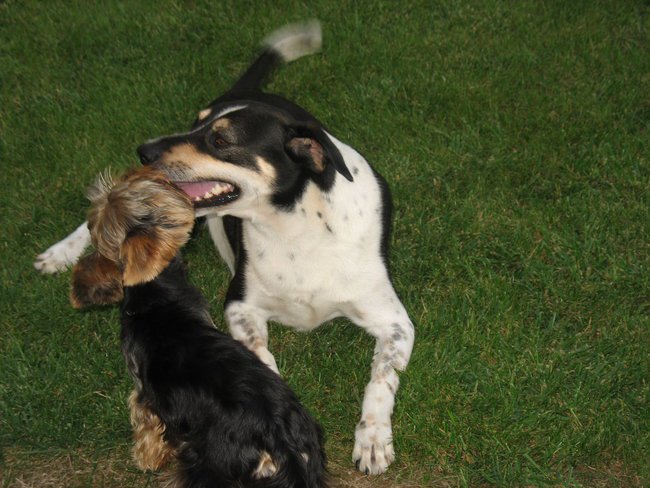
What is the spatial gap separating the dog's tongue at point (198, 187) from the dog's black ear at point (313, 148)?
19.1 inches

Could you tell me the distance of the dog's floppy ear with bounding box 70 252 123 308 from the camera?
3.59 metres

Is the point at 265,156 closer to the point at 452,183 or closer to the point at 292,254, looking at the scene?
the point at 292,254

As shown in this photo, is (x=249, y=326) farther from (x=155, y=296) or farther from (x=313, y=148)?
(x=313, y=148)

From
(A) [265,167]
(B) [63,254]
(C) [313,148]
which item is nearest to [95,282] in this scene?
(A) [265,167]

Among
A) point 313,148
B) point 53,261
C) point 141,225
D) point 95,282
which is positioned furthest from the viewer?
point 53,261

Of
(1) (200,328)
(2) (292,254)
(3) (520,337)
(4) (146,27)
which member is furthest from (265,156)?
(4) (146,27)

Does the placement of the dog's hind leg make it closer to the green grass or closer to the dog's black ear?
the green grass

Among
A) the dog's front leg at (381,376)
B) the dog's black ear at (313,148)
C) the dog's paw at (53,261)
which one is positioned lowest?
the dog's paw at (53,261)

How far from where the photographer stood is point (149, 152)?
4.06 m

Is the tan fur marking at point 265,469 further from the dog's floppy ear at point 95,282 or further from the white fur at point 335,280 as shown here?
the dog's floppy ear at point 95,282

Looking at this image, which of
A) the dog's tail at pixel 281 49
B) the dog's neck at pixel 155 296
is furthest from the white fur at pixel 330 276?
the dog's tail at pixel 281 49

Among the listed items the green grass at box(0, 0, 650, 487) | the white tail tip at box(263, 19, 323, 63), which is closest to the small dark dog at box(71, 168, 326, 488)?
the green grass at box(0, 0, 650, 487)

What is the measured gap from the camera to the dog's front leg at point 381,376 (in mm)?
3939

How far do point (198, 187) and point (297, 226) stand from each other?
1.91 ft
